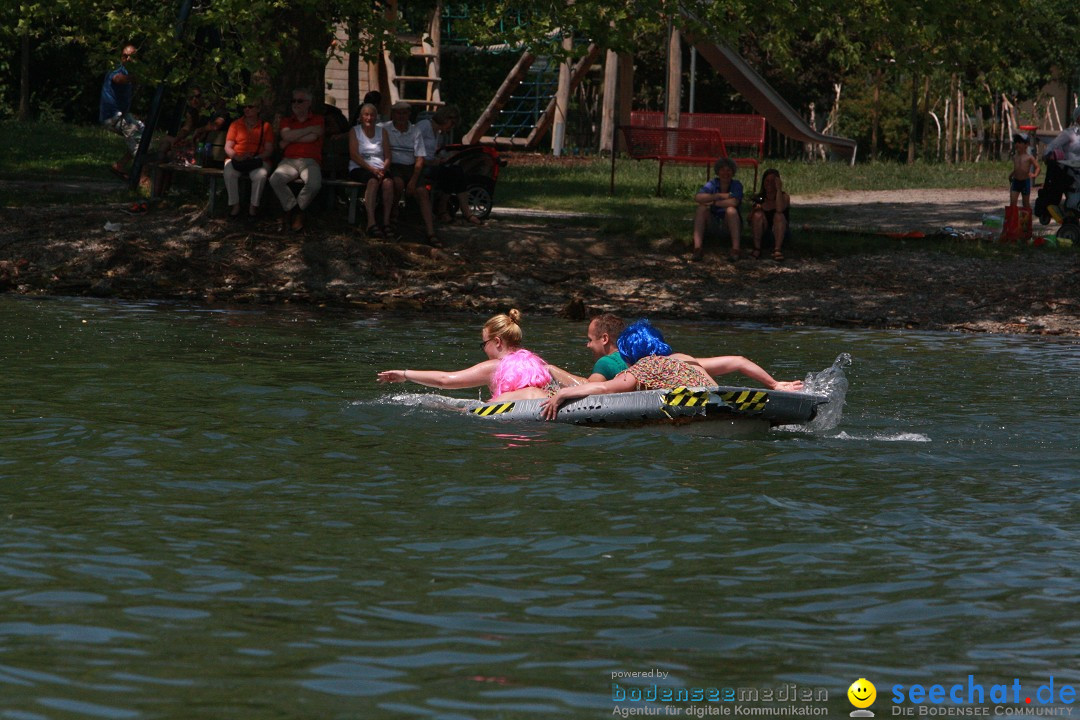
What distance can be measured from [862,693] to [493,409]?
6.09 metres

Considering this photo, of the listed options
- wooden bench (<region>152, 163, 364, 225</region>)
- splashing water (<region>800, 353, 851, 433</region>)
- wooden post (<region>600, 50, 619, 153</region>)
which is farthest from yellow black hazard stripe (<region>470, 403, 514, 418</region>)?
wooden post (<region>600, 50, 619, 153</region>)

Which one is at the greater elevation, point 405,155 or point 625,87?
point 625,87

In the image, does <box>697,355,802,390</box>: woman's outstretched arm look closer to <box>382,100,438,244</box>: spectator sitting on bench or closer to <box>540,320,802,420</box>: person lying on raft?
<box>540,320,802,420</box>: person lying on raft

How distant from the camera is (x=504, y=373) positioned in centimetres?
1202

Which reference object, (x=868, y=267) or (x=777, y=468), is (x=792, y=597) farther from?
(x=868, y=267)

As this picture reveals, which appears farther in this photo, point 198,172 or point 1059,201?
point 1059,201

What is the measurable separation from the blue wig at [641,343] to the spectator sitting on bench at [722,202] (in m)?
8.45

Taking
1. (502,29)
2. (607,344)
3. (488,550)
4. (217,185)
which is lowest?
(488,550)

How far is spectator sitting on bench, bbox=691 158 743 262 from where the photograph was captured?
1995cm

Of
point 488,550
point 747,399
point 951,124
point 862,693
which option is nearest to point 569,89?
point 951,124

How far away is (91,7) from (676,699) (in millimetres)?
14976

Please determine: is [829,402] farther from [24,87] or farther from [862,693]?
[24,87]

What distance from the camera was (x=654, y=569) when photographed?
7.52 m

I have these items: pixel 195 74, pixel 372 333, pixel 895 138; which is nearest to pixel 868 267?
pixel 372 333
